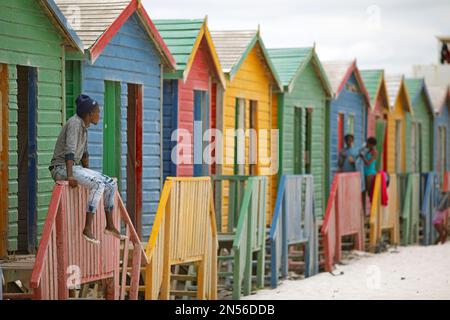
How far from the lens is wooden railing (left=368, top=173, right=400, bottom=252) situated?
2062 centimetres

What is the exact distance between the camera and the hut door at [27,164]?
1190cm

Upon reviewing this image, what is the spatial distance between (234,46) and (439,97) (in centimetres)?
1546

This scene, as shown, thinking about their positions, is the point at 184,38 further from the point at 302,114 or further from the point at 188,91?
the point at 302,114

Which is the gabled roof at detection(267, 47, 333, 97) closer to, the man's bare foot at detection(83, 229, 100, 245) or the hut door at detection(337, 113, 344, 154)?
the hut door at detection(337, 113, 344, 154)

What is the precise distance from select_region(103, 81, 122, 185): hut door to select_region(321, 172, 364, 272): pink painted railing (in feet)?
14.9

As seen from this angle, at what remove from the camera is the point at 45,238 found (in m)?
9.34

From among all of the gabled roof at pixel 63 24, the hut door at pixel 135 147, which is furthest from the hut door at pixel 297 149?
the gabled roof at pixel 63 24

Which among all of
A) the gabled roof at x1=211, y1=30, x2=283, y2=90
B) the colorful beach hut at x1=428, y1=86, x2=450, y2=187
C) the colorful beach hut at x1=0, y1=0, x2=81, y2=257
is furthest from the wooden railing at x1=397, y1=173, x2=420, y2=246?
the colorful beach hut at x1=0, y1=0, x2=81, y2=257

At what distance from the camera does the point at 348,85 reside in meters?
24.0

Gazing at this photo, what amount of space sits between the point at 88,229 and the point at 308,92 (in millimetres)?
11851

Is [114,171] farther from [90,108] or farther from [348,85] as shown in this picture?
[348,85]

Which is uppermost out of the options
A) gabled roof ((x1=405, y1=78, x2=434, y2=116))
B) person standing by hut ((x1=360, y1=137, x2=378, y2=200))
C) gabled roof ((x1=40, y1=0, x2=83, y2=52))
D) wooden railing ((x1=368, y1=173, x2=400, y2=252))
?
gabled roof ((x1=405, y1=78, x2=434, y2=116))

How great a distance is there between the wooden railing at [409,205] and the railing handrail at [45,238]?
1365 centimetres
